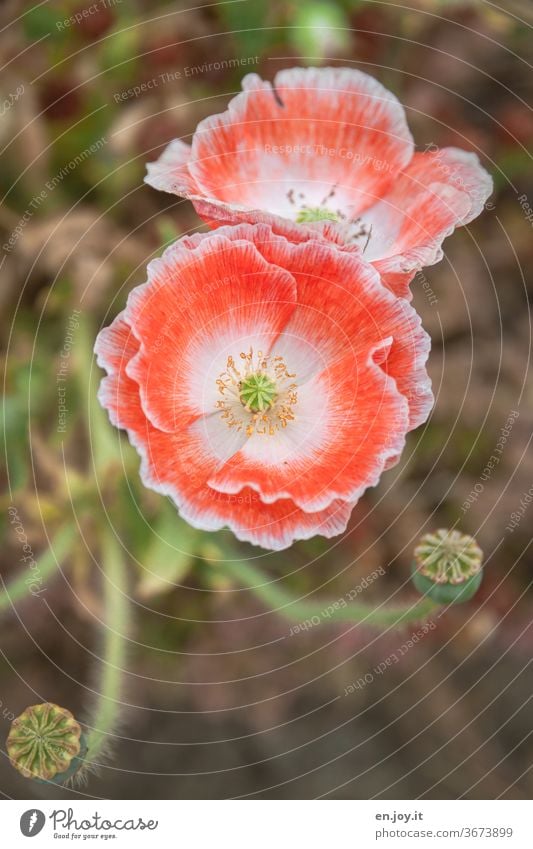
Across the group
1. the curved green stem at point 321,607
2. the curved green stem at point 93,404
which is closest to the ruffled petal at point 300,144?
the curved green stem at point 93,404

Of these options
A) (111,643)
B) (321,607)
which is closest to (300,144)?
(321,607)

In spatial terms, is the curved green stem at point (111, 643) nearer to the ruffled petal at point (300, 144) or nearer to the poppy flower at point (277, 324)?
the poppy flower at point (277, 324)

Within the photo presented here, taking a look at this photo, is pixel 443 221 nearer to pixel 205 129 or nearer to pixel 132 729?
pixel 205 129

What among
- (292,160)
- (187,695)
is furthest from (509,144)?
(187,695)

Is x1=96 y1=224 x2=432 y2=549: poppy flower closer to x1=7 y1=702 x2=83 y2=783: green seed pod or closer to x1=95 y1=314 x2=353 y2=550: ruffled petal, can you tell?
x1=95 y1=314 x2=353 y2=550: ruffled petal

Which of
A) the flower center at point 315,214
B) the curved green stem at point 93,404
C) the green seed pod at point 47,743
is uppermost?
the flower center at point 315,214

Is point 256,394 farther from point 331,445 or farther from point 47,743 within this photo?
point 47,743

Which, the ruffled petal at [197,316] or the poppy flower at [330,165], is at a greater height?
the poppy flower at [330,165]
